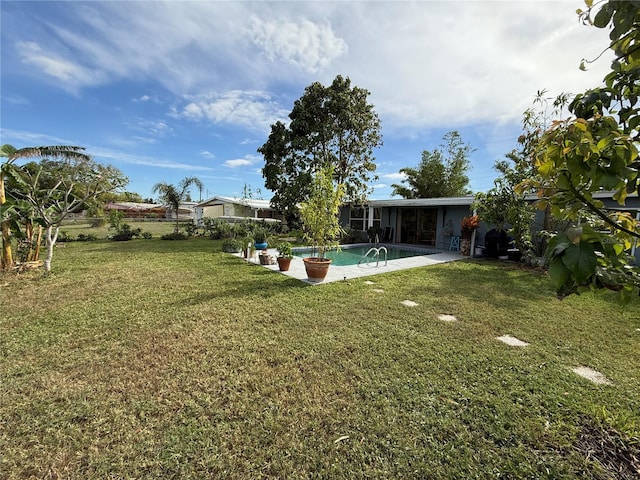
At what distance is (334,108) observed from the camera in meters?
16.7

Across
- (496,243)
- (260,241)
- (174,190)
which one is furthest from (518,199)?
(174,190)

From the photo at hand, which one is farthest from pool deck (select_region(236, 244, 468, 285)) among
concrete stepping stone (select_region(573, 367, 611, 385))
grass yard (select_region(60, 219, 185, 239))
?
grass yard (select_region(60, 219, 185, 239))

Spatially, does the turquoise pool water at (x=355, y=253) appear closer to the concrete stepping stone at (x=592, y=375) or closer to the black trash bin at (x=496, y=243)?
the black trash bin at (x=496, y=243)

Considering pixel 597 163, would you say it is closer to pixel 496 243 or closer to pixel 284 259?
pixel 284 259

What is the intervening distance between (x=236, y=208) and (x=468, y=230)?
22778 mm

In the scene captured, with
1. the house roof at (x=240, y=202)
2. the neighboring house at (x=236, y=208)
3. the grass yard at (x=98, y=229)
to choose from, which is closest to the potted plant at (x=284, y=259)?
the grass yard at (x=98, y=229)

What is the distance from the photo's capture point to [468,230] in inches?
494

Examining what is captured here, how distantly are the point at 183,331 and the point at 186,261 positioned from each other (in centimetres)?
643

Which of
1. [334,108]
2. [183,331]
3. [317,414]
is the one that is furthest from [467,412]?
[334,108]

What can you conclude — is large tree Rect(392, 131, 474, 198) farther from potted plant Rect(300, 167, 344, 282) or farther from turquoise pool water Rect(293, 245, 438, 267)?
potted plant Rect(300, 167, 344, 282)

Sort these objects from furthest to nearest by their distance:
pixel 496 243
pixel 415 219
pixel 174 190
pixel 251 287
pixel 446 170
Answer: pixel 446 170
pixel 174 190
pixel 415 219
pixel 496 243
pixel 251 287

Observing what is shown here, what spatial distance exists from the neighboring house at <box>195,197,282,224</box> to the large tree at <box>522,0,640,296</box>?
25.5 m

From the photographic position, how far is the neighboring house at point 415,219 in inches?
573

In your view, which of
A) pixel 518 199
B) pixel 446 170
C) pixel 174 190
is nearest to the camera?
pixel 518 199
